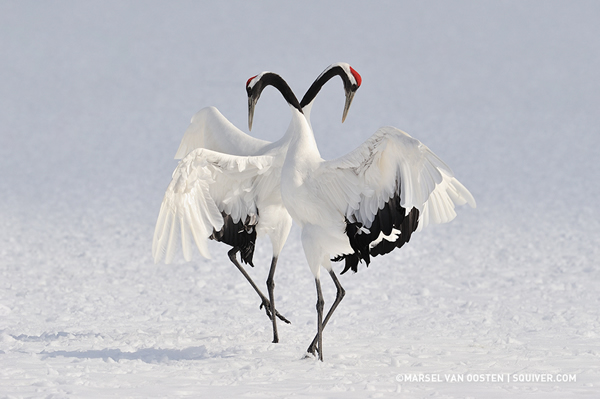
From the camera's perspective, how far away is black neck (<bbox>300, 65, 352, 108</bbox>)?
621cm

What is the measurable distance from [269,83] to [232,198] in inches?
45.9

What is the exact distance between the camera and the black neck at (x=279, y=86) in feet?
19.7

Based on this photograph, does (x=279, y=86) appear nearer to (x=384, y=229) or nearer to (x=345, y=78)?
(x=345, y=78)

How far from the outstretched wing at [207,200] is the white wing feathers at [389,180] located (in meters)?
0.95

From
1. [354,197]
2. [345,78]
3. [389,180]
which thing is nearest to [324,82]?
[345,78]

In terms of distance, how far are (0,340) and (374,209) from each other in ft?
11.8

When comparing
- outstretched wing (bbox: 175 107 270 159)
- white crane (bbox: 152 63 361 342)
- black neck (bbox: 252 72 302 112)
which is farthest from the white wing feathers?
outstretched wing (bbox: 175 107 270 159)

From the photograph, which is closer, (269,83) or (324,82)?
(269,83)

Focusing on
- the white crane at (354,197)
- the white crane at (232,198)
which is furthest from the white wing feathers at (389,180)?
the white crane at (232,198)

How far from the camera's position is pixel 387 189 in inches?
211

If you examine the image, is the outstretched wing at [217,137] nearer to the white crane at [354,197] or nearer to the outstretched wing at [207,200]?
the outstretched wing at [207,200]

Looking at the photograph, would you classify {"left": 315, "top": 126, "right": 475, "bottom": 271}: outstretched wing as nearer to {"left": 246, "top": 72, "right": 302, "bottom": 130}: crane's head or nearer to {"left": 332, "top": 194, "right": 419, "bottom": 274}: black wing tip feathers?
{"left": 332, "top": 194, "right": 419, "bottom": 274}: black wing tip feathers

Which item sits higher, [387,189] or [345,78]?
[345,78]

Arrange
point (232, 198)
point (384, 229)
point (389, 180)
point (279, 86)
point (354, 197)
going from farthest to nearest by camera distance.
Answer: point (232, 198), point (279, 86), point (354, 197), point (384, 229), point (389, 180)
